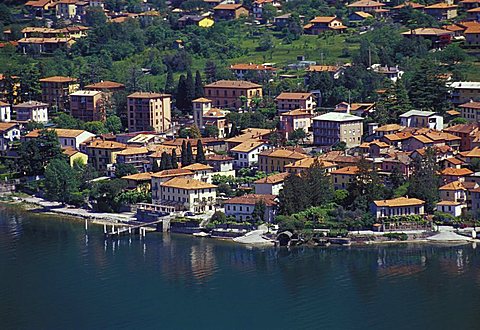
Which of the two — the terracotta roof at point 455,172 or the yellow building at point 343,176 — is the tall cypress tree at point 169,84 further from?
the terracotta roof at point 455,172

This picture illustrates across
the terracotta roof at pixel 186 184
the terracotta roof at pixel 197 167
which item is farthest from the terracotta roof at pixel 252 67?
the terracotta roof at pixel 186 184

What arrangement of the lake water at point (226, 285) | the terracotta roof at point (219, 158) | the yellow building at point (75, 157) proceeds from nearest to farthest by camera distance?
1. the lake water at point (226, 285)
2. the terracotta roof at point (219, 158)
3. the yellow building at point (75, 157)

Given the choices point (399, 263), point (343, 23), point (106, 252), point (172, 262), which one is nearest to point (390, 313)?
point (399, 263)

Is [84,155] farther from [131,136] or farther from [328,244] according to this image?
[328,244]

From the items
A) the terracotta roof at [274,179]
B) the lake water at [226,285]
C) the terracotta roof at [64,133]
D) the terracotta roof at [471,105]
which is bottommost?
the lake water at [226,285]

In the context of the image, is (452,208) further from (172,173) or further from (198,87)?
(198,87)

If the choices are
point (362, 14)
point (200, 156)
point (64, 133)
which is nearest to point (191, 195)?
point (200, 156)

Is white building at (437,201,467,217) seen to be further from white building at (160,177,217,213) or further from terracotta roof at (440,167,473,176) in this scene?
white building at (160,177,217,213)
